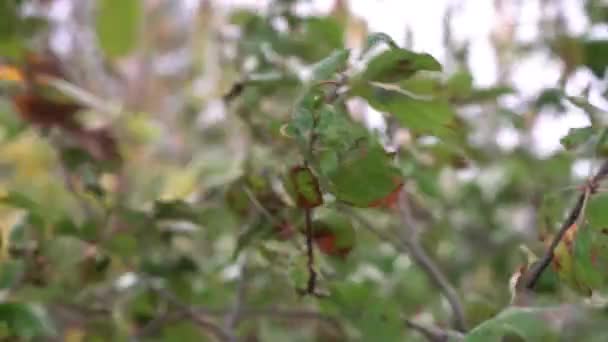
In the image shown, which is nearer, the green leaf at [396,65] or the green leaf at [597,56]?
the green leaf at [396,65]

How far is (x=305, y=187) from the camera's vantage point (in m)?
0.50

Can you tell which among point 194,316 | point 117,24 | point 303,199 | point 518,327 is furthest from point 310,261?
point 117,24

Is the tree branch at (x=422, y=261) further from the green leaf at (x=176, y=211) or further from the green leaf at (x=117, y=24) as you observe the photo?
the green leaf at (x=117, y=24)

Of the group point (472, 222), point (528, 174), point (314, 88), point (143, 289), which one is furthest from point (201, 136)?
point (314, 88)

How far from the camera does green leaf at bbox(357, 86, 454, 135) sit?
0.51 metres

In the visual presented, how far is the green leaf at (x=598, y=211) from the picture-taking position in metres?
0.47

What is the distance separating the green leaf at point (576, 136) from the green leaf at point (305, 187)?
165mm

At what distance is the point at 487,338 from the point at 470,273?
2.65 feet

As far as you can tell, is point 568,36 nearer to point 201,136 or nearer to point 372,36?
point 372,36

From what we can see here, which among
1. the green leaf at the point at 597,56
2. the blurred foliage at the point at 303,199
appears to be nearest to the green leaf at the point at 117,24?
the blurred foliage at the point at 303,199

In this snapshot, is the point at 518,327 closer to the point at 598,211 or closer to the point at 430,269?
the point at 598,211

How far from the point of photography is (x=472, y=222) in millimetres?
1311

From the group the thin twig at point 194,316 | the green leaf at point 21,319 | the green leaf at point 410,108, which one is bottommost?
the thin twig at point 194,316

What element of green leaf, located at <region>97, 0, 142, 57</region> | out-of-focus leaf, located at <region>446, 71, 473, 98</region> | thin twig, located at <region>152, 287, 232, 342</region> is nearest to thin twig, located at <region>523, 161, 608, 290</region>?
out-of-focus leaf, located at <region>446, 71, 473, 98</region>
